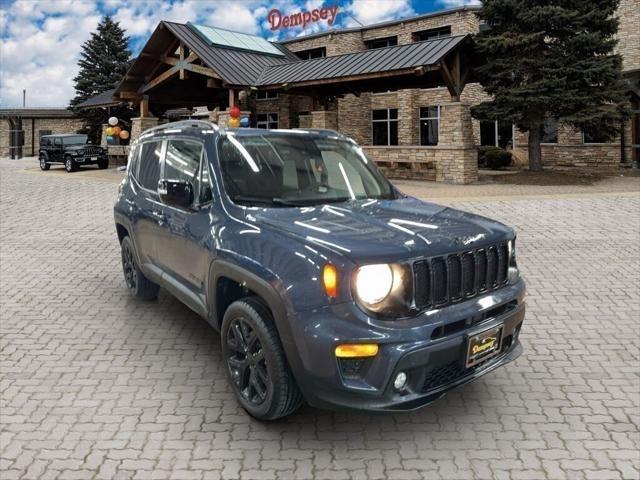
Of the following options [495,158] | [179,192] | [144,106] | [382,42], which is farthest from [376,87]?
[179,192]

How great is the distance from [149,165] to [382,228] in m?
3.17

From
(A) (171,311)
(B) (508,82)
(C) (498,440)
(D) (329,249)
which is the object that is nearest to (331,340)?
(D) (329,249)

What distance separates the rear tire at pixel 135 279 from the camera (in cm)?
644

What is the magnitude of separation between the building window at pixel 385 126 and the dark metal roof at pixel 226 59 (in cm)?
977

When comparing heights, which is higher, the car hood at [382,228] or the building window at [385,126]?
the building window at [385,126]

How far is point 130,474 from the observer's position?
3244 millimetres

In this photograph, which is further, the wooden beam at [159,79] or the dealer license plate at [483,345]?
the wooden beam at [159,79]

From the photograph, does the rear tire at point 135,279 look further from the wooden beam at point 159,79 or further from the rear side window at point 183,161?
the wooden beam at point 159,79

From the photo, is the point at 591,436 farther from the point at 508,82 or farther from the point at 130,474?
the point at 508,82

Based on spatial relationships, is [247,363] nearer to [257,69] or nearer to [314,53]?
[257,69]

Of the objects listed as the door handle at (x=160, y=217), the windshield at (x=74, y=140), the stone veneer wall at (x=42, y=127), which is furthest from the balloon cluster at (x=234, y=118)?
the stone veneer wall at (x=42, y=127)

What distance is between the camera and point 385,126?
3531 cm

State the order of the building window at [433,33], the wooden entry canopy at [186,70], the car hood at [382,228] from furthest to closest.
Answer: the building window at [433,33] → the wooden entry canopy at [186,70] → the car hood at [382,228]

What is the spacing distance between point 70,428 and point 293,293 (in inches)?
69.0
